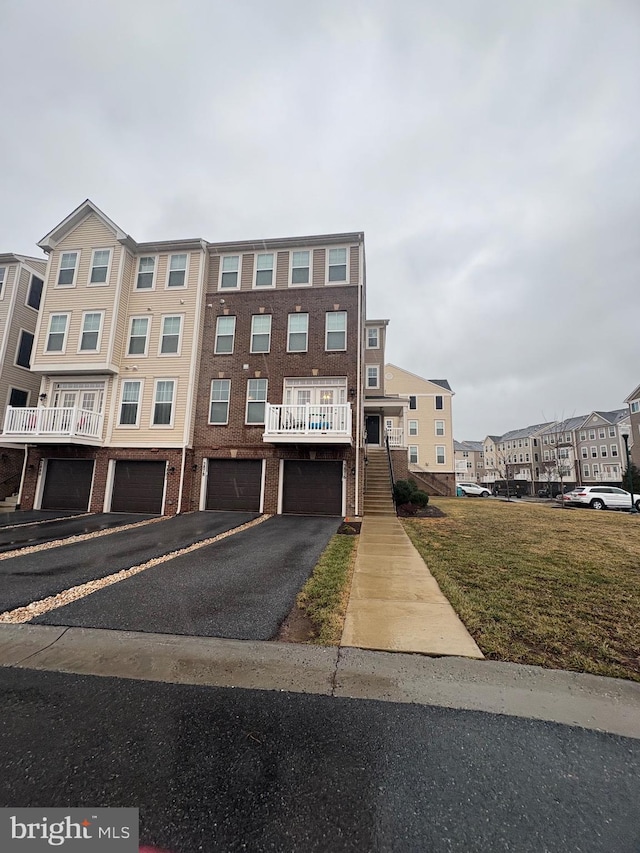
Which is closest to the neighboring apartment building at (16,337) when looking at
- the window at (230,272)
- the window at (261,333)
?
the window at (230,272)

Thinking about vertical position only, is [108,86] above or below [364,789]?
above

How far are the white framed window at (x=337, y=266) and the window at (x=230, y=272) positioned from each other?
13.4ft

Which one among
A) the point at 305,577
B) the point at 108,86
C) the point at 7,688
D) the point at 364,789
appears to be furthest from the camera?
the point at 108,86

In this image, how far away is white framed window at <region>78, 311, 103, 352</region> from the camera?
47.6ft

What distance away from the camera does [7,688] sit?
105 inches

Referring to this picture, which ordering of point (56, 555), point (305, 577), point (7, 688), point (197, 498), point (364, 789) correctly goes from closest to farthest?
point (364, 789) → point (7, 688) → point (305, 577) → point (56, 555) → point (197, 498)

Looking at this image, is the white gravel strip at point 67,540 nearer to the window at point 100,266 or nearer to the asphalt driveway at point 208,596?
the asphalt driveway at point 208,596

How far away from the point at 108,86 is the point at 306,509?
16.1 meters

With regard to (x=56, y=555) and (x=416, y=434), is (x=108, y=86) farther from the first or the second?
(x=416, y=434)

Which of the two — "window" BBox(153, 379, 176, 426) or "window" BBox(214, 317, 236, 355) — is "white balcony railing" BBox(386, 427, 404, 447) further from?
"window" BBox(153, 379, 176, 426)

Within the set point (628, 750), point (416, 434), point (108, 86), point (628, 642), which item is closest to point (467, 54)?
point (108, 86)

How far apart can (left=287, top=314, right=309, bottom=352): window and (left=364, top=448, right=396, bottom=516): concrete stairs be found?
21.6 ft

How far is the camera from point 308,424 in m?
12.8

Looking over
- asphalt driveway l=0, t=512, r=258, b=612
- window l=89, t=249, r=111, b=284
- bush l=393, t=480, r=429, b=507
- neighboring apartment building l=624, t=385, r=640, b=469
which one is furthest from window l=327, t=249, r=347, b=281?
neighboring apartment building l=624, t=385, r=640, b=469
